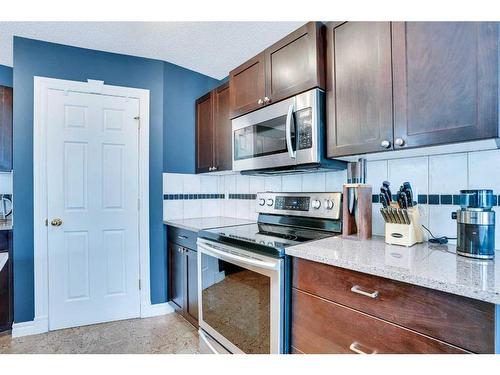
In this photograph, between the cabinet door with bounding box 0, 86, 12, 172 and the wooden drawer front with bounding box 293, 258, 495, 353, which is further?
the cabinet door with bounding box 0, 86, 12, 172

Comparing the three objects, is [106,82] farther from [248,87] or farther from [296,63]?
[296,63]

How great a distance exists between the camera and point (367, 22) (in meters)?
1.28

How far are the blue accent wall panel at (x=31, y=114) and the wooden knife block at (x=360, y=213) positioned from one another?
182cm

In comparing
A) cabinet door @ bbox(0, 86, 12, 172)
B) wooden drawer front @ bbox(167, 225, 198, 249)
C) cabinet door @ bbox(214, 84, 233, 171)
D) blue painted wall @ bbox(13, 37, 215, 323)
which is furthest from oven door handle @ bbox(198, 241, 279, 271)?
cabinet door @ bbox(0, 86, 12, 172)

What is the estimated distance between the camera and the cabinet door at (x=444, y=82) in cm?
94

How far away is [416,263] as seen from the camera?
0.97 m

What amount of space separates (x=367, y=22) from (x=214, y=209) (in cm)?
218

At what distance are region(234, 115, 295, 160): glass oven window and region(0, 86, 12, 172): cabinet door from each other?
2.18 m

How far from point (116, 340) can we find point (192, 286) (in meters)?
0.73

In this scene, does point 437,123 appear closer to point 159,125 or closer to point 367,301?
point 367,301

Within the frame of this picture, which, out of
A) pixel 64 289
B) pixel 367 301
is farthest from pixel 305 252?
pixel 64 289

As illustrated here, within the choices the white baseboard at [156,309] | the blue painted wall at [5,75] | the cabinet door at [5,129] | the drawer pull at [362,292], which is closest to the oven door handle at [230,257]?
the drawer pull at [362,292]

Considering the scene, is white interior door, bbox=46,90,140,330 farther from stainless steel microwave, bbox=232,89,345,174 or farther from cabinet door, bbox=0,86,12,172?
stainless steel microwave, bbox=232,89,345,174

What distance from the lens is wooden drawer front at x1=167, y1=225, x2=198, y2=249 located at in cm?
211
